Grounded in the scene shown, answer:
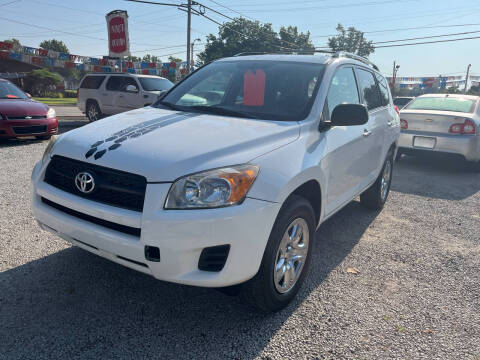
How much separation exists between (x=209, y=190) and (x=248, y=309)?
1.02 m

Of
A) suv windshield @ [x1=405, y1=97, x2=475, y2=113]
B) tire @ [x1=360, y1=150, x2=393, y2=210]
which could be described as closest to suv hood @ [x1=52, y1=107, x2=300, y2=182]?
tire @ [x1=360, y1=150, x2=393, y2=210]

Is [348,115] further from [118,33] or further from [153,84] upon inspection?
[118,33]

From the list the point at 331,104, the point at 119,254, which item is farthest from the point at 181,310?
the point at 331,104

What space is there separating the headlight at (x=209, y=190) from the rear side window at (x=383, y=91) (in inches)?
129

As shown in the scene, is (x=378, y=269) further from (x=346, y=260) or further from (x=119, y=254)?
(x=119, y=254)

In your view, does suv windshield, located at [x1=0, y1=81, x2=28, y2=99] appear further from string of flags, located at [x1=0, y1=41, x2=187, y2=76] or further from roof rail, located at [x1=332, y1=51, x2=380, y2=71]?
string of flags, located at [x1=0, y1=41, x2=187, y2=76]

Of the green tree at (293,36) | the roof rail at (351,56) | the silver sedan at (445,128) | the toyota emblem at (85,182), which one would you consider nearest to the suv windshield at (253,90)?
the roof rail at (351,56)

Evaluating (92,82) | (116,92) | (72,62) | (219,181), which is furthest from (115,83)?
(72,62)

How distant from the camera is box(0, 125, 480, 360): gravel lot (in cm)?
226

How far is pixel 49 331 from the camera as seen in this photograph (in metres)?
2.31

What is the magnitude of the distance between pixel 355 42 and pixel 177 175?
72089mm

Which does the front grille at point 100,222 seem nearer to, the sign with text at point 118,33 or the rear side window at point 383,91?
the rear side window at point 383,91

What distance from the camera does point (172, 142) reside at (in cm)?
238

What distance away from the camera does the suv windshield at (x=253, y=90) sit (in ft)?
10.0
